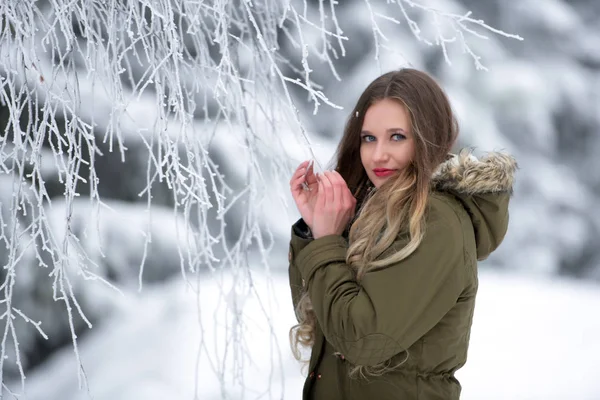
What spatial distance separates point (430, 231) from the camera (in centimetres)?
105

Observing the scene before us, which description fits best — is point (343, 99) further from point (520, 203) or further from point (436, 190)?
point (436, 190)

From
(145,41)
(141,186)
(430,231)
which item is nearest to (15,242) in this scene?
(145,41)

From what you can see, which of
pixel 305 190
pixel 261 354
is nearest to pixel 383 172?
pixel 305 190

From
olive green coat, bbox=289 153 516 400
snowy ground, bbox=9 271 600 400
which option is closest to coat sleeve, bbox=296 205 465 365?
olive green coat, bbox=289 153 516 400

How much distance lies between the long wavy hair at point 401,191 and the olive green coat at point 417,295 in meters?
0.02

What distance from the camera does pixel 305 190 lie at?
1.21 metres

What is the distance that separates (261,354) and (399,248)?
1.89m

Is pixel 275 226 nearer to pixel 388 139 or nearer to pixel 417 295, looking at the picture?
pixel 388 139

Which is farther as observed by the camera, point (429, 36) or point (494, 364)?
point (429, 36)

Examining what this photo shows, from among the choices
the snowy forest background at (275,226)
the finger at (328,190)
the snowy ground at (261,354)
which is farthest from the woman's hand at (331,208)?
the snowy ground at (261,354)

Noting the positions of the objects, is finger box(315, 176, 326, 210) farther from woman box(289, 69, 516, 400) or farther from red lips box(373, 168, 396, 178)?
red lips box(373, 168, 396, 178)

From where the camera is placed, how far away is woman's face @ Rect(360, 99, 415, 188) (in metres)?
1.17

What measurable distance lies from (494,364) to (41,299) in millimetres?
1809

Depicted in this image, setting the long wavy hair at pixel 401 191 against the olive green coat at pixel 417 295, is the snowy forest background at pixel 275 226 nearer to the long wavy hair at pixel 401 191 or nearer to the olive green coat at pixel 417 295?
the long wavy hair at pixel 401 191
